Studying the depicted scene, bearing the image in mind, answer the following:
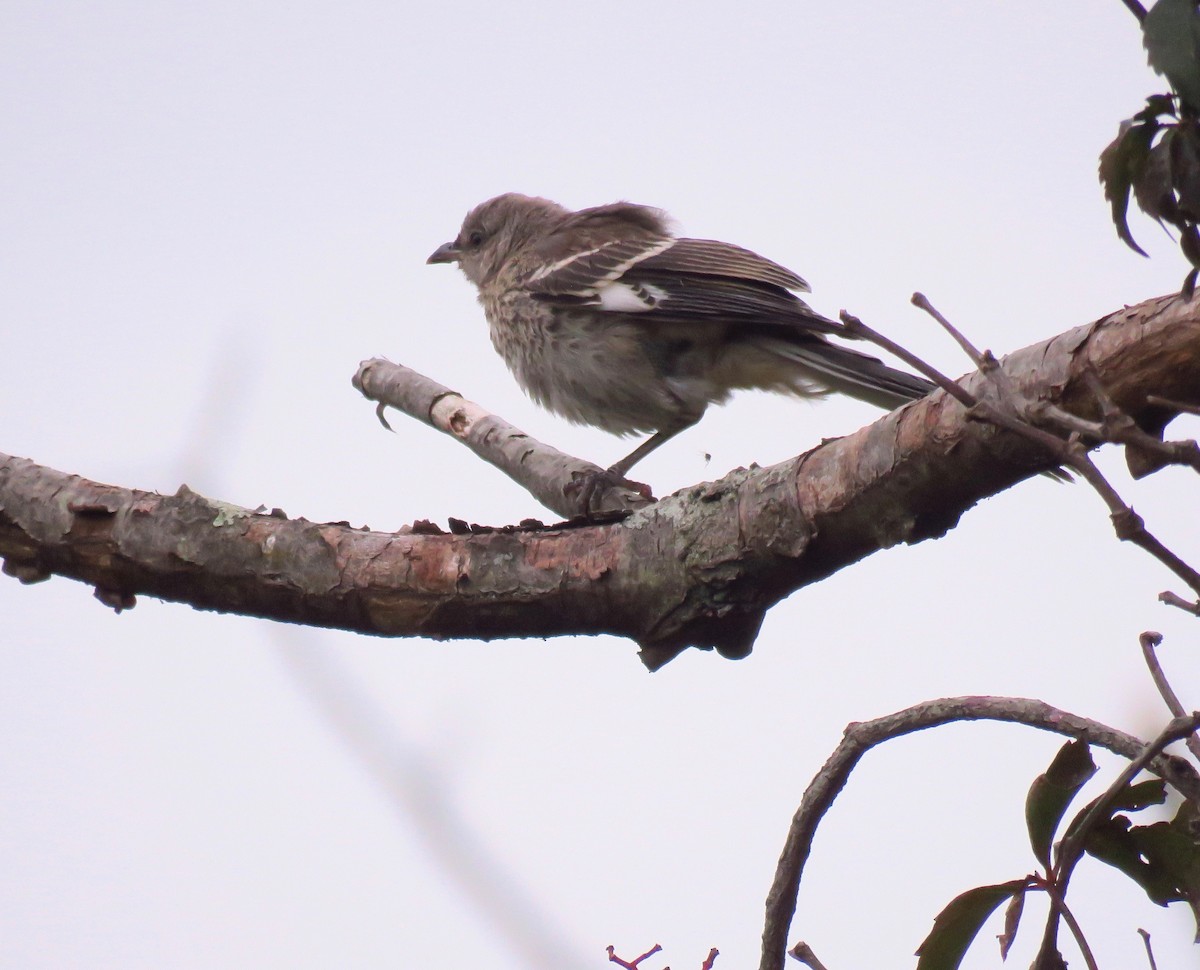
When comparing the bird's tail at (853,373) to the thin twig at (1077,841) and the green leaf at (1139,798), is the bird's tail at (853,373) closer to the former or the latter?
the green leaf at (1139,798)

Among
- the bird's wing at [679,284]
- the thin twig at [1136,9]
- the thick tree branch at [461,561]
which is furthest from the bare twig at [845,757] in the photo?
the bird's wing at [679,284]

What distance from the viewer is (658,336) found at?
5.35m

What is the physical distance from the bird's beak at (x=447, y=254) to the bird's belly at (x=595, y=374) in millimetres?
1632

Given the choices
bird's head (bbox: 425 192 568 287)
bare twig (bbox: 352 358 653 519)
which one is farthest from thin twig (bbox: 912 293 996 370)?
bird's head (bbox: 425 192 568 287)

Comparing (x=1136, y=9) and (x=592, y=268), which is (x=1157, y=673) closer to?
(x=1136, y=9)

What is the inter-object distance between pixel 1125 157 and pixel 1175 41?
20cm

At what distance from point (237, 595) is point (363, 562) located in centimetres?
33

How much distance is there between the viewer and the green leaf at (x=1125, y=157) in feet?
5.85

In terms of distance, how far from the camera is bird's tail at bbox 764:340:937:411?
4.66 m

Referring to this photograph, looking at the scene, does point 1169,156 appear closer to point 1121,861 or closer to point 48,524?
point 1121,861

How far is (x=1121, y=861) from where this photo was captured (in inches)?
79.9

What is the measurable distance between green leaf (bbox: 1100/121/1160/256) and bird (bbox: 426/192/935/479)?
2.81 metres

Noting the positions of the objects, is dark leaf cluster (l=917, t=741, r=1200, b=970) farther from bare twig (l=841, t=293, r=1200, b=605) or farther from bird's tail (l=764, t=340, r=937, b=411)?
bird's tail (l=764, t=340, r=937, b=411)

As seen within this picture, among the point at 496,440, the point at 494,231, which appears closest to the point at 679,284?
the point at 496,440
